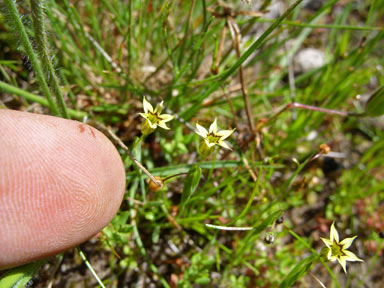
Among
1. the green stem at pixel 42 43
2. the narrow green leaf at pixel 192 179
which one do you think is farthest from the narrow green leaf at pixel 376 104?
the green stem at pixel 42 43

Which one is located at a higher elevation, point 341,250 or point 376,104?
point 376,104

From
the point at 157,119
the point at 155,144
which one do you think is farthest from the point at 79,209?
the point at 155,144

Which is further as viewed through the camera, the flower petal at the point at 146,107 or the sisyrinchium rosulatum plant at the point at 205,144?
the sisyrinchium rosulatum plant at the point at 205,144

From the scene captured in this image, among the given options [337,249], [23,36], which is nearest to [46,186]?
[23,36]

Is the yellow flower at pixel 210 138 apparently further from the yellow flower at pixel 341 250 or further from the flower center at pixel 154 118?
the yellow flower at pixel 341 250

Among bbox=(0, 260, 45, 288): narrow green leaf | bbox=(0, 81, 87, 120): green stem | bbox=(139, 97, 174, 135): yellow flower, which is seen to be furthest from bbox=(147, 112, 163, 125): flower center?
bbox=(0, 260, 45, 288): narrow green leaf

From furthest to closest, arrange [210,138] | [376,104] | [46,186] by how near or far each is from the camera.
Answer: [376,104] → [210,138] → [46,186]

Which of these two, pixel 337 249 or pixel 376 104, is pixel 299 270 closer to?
pixel 337 249

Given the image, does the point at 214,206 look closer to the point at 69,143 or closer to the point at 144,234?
the point at 144,234
